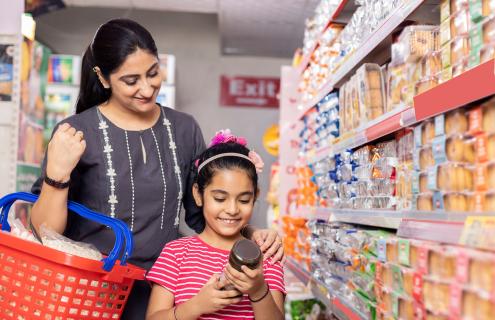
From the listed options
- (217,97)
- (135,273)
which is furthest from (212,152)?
(217,97)

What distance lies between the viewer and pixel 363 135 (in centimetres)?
244

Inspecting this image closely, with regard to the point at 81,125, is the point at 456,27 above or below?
above

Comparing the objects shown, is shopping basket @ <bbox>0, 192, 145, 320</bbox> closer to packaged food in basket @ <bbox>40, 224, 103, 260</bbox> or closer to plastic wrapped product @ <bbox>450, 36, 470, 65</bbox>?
packaged food in basket @ <bbox>40, 224, 103, 260</bbox>

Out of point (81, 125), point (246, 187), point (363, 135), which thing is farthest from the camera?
point (363, 135)

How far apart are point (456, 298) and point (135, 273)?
3.05 feet

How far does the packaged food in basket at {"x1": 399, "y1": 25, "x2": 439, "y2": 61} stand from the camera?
1.99 m

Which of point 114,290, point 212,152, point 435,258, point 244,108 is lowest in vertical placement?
point 114,290

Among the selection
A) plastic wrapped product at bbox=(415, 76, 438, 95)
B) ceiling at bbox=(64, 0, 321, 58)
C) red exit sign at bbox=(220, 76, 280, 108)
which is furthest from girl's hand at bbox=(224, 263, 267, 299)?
red exit sign at bbox=(220, 76, 280, 108)

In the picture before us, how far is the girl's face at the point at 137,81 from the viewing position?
2.12 meters

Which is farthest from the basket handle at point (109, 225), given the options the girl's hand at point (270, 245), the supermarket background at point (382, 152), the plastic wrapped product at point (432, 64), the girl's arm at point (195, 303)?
the plastic wrapped product at point (432, 64)

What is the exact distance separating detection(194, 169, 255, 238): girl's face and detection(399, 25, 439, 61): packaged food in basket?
2.23ft

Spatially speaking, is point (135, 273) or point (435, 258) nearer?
point (435, 258)

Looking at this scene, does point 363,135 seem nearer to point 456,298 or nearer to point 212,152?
point 212,152

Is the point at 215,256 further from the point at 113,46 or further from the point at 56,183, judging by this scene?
the point at 113,46
